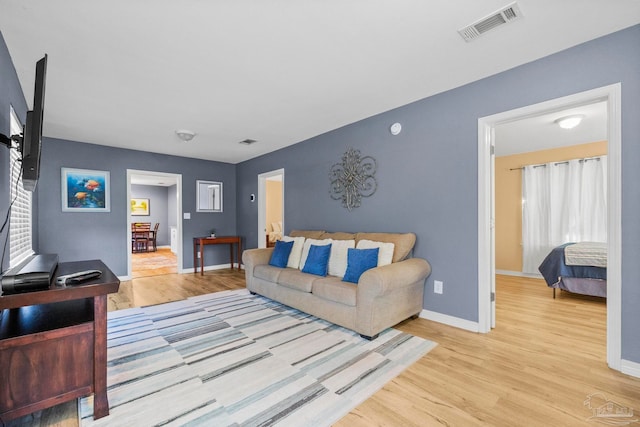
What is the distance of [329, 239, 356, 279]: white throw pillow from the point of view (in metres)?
3.13

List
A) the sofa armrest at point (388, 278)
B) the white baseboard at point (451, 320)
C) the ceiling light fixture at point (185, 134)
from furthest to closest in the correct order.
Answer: the ceiling light fixture at point (185, 134), the white baseboard at point (451, 320), the sofa armrest at point (388, 278)

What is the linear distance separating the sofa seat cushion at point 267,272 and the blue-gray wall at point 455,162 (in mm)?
1092

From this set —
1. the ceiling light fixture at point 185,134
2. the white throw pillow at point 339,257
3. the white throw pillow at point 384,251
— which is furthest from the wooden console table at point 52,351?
the ceiling light fixture at point 185,134

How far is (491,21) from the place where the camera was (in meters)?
1.86

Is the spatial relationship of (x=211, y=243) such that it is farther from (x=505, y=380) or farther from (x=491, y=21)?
(x=491, y=21)

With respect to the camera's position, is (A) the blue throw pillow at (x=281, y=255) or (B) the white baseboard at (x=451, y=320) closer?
(B) the white baseboard at (x=451, y=320)

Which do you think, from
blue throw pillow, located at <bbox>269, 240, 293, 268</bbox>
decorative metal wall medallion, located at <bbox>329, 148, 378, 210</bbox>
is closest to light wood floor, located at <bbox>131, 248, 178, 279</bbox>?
blue throw pillow, located at <bbox>269, 240, 293, 268</bbox>

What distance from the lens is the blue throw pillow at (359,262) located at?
2.78 meters

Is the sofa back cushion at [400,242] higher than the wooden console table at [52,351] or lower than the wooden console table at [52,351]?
higher

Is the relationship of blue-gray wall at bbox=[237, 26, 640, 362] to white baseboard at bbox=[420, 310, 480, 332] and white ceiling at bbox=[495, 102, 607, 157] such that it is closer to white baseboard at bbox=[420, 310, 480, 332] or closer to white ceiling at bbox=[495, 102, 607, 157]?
white baseboard at bbox=[420, 310, 480, 332]

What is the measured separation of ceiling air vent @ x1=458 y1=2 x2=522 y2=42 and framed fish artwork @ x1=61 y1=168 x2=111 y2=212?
18.2ft

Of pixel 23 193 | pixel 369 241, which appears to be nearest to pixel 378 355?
pixel 369 241

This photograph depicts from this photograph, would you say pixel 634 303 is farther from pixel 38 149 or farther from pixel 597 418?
pixel 38 149

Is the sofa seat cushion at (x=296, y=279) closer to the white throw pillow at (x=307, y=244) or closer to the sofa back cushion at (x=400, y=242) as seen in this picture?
the white throw pillow at (x=307, y=244)
